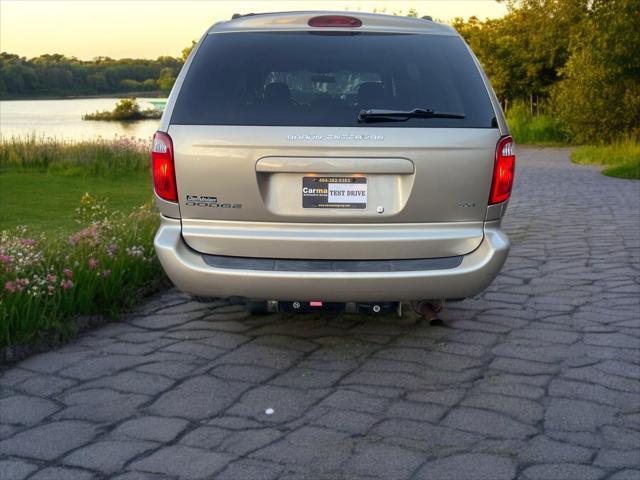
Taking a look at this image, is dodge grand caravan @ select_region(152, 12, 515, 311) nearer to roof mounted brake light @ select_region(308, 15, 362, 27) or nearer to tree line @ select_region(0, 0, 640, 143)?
roof mounted brake light @ select_region(308, 15, 362, 27)

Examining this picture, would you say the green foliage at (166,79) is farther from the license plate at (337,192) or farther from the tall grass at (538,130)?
the license plate at (337,192)

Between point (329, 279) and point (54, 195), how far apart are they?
1127cm

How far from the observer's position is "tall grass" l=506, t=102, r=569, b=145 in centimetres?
2983

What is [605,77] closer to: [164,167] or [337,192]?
[337,192]

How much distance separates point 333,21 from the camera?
5418mm

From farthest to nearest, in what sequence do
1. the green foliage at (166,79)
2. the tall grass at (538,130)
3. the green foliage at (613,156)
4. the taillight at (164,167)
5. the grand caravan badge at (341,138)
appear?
the tall grass at (538,130) → the green foliage at (166,79) → the green foliage at (613,156) → the taillight at (164,167) → the grand caravan badge at (341,138)

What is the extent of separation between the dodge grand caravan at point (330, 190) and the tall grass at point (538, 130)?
82.4ft

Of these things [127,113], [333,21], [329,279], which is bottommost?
A: [127,113]

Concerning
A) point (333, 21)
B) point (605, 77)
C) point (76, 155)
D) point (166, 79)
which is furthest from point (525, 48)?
point (333, 21)

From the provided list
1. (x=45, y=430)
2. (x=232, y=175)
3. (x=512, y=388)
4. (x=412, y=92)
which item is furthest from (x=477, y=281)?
(x=45, y=430)

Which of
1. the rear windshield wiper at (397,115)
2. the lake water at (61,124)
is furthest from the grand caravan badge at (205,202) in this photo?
the lake water at (61,124)

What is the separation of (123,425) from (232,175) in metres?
1.43

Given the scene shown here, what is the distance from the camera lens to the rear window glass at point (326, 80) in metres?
4.95

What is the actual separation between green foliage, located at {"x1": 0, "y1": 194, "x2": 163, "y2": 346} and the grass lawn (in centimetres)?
254
